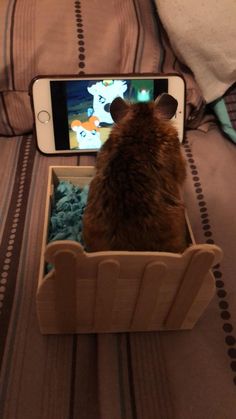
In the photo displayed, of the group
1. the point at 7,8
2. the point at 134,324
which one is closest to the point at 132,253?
the point at 134,324

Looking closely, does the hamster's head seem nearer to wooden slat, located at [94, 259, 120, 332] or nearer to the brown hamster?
the brown hamster

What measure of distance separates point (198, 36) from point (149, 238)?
62 centimetres

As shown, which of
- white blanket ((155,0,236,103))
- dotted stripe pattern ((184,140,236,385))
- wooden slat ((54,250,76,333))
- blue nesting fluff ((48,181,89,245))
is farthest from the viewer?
white blanket ((155,0,236,103))

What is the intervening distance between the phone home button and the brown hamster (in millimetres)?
342

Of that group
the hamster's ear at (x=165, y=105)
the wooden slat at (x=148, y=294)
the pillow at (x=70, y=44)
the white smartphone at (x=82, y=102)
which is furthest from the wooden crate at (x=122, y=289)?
the pillow at (x=70, y=44)

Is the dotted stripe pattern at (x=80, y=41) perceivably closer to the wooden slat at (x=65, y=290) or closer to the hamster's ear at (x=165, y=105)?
the hamster's ear at (x=165, y=105)

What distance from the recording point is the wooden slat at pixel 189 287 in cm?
54

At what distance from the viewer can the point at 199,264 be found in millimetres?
550

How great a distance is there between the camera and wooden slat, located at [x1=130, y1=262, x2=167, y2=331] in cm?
55

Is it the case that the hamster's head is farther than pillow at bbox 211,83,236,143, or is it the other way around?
pillow at bbox 211,83,236,143

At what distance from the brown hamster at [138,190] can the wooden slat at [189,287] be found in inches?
2.4

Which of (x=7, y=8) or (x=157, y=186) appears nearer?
(x=157, y=186)

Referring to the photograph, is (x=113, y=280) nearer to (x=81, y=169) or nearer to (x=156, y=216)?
(x=156, y=216)

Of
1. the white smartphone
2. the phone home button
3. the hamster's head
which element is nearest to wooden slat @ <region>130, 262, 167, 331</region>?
the hamster's head
